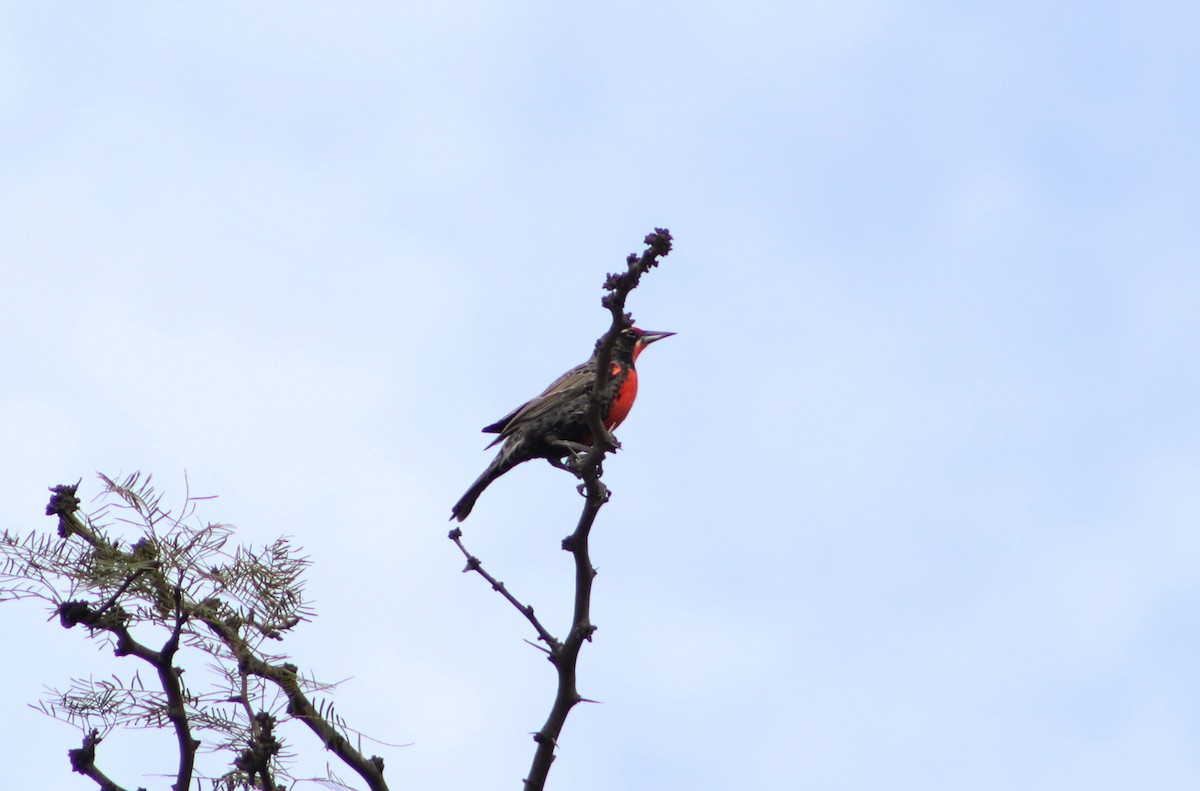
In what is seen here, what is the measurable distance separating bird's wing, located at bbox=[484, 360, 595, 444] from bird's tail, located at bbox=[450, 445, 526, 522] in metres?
0.13

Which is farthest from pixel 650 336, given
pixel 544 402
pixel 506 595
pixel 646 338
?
pixel 506 595

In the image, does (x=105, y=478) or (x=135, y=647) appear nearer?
(x=135, y=647)

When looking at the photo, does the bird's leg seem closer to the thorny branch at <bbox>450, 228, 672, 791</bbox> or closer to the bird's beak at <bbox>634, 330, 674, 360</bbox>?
the bird's beak at <bbox>634, 330, 674, 360</bbox>

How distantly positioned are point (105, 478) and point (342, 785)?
1.07 m

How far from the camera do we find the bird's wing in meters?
7.83

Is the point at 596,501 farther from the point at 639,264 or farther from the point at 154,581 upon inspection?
the point at 154,581

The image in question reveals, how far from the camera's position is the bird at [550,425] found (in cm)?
773

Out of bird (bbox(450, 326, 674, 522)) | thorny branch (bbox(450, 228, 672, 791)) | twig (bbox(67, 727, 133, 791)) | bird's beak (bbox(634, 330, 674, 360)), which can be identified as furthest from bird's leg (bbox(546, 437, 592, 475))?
twig (bbox(67, 727, 133, 791))

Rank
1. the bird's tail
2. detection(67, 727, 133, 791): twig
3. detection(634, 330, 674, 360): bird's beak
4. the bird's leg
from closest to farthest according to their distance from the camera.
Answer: detection(67, 727, 133, 791): twig, the bird's leg, the bird's tail, detection(634, 330, 674, 360): bird's beak

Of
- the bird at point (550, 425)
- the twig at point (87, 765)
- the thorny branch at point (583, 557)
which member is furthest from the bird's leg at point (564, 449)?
the twig at point (87, 765)

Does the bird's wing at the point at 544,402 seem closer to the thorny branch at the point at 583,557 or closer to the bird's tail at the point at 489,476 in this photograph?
the bird's tail at the point at 489,476

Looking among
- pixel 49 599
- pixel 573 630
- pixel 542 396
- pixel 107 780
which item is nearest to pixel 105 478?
pixel 49 599

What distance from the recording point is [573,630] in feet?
12.8

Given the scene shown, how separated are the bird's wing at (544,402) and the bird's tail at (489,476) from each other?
0.42ft
